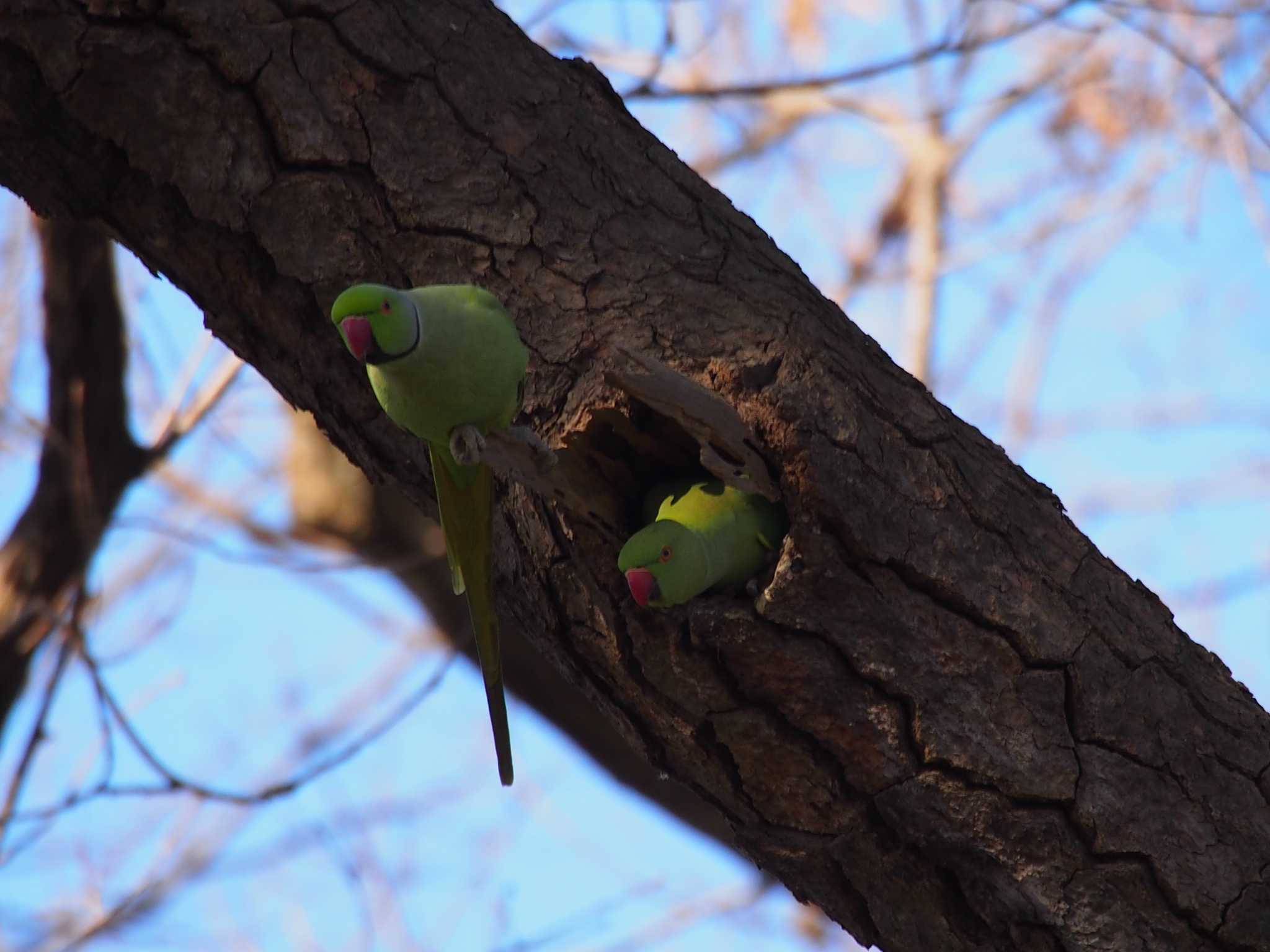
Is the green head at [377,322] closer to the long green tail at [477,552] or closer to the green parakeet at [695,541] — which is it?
the long green tail at [477,552]

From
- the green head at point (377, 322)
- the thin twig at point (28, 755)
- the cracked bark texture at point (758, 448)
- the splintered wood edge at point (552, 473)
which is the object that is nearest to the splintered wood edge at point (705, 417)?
the cracked bark texture at point (758, 448)

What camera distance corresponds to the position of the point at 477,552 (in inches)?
100

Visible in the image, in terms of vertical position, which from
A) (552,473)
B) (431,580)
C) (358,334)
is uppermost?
(431,580)

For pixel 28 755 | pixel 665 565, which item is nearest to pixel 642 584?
pixel 665 565

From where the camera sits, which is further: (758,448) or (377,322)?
(758,448)

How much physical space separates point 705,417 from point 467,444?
16.9 inches

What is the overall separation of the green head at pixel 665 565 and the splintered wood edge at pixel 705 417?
0.47 ft

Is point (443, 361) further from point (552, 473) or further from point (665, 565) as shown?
point (665, 565)

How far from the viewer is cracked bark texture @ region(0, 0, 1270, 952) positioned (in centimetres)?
225

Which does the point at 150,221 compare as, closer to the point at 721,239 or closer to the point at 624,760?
the point at 721,239

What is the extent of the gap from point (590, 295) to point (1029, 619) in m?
1.06

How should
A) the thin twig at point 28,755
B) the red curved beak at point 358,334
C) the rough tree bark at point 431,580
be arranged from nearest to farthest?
the red curved beak at point 358,334, the thin twig at point 28,755, the rough tree bark at point 431,580

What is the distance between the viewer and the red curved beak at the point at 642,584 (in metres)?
2.16

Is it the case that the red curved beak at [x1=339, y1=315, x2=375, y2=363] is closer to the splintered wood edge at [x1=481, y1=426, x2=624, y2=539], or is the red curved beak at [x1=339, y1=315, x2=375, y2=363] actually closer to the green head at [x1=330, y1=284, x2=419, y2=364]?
the green head at [x1=330, y1=284, x2=419, y2=364]
